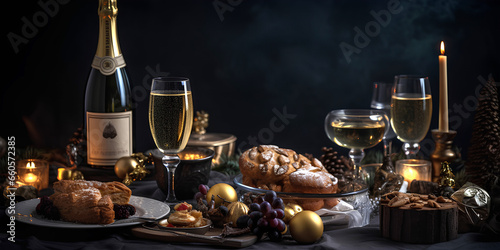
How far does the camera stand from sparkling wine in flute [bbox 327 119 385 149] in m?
1.99

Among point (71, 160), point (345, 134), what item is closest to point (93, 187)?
point (71, 160)

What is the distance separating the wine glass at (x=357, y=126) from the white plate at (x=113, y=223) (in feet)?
2.20

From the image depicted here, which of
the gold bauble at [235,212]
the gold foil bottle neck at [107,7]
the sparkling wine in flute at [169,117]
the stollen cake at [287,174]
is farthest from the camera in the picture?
the gold foil bottle neck at [107,7]

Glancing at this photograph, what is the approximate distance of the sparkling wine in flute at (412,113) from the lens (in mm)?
2131

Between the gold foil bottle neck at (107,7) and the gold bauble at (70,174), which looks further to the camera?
the gold foil bottle neck at (107,7)

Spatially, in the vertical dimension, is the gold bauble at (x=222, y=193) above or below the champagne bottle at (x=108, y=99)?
below

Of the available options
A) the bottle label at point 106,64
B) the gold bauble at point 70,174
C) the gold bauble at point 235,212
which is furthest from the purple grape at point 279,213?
the bottle label at point 106,64

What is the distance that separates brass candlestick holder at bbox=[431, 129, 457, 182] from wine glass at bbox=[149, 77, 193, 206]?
0.94 meters

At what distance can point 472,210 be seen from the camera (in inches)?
65.2

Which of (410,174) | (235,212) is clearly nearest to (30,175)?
(235,212)

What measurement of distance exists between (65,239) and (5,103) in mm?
2186

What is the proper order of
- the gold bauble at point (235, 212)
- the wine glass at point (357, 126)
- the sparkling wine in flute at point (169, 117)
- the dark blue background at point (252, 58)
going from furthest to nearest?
1. the dark blue background at point (252, 58)
2. the wine glass at point (357, 126)
3. the sparkling wine in flute at point (169, 117)
4. the gold bauble at point (235, 212)

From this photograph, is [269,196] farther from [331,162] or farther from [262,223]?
[331,162]

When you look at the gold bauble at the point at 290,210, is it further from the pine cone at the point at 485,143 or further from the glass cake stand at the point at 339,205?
the pine cone at the point at 485,143
